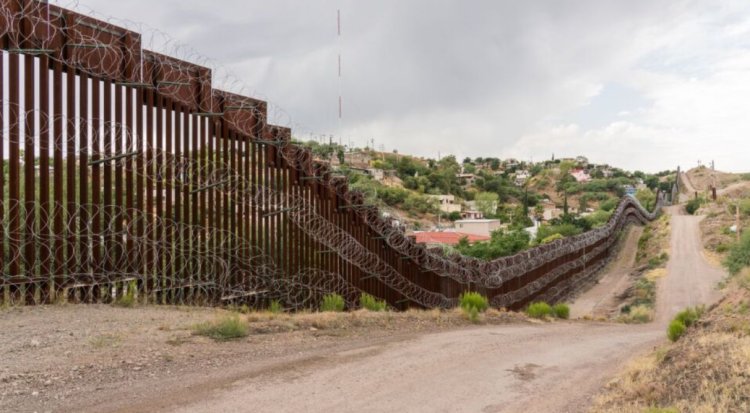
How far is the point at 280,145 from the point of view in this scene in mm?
13070

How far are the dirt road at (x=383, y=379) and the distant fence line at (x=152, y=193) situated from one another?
210 cm

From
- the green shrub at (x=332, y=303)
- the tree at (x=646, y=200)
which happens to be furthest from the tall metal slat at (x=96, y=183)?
the tree at (x=646, y=200)

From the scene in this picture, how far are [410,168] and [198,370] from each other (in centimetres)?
12756

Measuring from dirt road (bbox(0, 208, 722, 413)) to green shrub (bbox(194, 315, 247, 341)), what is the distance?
0.84 feet

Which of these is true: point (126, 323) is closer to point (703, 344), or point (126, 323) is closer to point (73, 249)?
point (73, 249)

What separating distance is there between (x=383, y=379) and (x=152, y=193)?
5.31 m

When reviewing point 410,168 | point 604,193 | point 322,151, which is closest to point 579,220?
point 322,151

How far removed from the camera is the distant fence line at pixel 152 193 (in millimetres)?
8125

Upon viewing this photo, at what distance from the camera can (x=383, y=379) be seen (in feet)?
22.8

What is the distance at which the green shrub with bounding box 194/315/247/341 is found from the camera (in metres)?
8.08

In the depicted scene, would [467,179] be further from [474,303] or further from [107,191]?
[107,191]

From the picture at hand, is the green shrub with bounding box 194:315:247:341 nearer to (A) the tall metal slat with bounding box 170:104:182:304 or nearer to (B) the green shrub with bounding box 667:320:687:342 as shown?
(A) the tall metal slat with bounding box 170:104:182:304

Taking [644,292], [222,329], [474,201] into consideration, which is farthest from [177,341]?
[474,201]

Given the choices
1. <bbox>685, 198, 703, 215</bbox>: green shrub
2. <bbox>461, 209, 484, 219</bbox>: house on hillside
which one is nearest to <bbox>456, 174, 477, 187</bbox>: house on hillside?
<bbox>461, 209, 484, 219</bbox>: house on hillside
